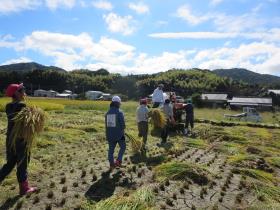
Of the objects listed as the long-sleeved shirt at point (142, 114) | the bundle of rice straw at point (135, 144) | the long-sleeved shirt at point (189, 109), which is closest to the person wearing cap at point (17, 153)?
the bundle of rice straw at point (135, 144)

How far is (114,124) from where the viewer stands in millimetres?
9164

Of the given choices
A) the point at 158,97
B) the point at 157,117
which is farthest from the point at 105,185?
the point at 158,97

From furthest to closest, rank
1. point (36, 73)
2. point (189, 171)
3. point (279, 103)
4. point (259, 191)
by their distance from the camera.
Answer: point (36, 73) → point (279, 103) → point (189, 171) → point (259, 191)

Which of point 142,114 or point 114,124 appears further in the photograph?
point 142,114

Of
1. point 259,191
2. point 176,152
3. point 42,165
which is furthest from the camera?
point 176,152

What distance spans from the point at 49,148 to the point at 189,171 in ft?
16.0

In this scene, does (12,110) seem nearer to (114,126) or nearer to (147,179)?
(114,126)

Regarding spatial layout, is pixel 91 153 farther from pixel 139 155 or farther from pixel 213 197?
pixel 213 197

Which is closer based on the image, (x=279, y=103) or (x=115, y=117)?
(x=115, y=117)

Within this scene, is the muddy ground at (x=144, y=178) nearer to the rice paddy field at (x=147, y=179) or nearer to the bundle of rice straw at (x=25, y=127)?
the rice paddy field at (x=147, y=179)

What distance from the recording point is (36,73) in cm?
9494

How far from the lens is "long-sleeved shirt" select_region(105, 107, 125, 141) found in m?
9.13

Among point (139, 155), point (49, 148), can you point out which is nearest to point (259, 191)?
point (139, 155)

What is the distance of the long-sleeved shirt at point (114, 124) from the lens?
9.13 m
